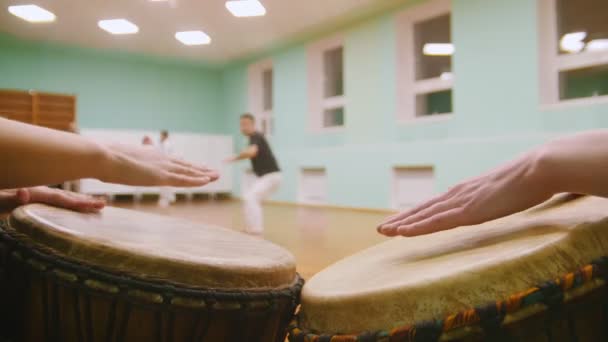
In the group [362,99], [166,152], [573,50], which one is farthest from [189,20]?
[166,152]

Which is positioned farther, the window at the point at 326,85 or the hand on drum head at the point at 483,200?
the window at the point at 326,85

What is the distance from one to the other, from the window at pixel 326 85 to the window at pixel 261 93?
1.61 m

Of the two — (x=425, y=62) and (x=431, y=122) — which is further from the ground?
(x=425, y=62)

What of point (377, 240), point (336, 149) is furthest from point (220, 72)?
point (377, 240)

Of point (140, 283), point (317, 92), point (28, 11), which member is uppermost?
point (317, 92)

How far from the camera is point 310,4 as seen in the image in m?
4.16

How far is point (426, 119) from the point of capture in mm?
5508

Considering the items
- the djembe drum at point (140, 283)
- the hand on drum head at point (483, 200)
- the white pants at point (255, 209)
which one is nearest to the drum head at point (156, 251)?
the djembe drum at point (140, 283)

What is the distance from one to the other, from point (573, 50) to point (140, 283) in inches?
192

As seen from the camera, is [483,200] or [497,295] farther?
[483,200]

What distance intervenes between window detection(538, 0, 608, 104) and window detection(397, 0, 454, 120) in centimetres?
117

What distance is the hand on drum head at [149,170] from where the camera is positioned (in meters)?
0.89

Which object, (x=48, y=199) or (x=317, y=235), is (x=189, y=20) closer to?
(x=48, y=199)

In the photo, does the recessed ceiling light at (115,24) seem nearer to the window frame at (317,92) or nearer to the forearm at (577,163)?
the forearm at (577,163)
